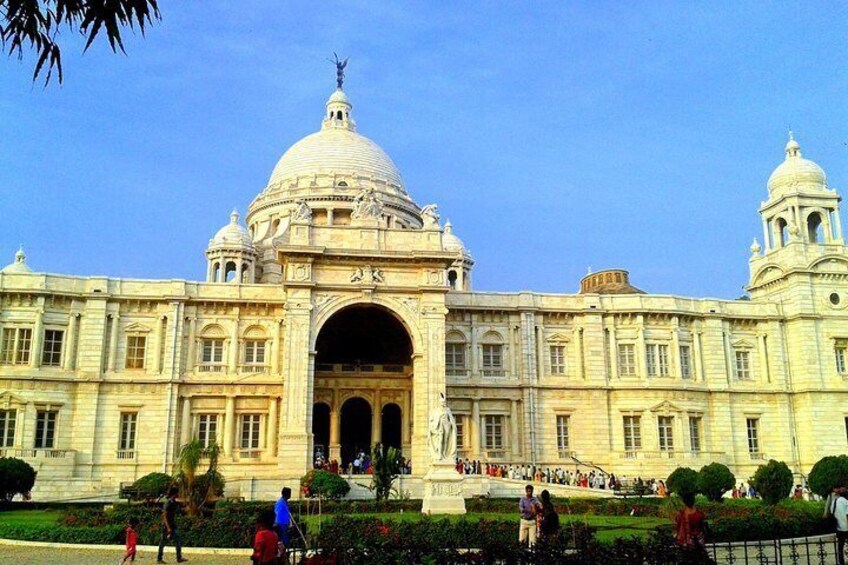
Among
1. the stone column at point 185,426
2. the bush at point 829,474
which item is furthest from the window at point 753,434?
the stone column at point 185,426

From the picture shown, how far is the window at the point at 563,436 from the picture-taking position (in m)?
45.2

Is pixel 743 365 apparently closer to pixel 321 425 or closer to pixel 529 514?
pixel 321 425

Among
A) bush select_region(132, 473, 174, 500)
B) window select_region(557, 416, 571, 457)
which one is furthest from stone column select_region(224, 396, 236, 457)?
window select_region(557, 416, 571, 457)

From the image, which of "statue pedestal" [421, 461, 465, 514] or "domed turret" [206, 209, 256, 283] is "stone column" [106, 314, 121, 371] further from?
"statue pedestal" [421, 461, 465, 514]

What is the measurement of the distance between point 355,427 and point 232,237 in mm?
17488

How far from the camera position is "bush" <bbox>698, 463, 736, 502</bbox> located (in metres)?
30.0

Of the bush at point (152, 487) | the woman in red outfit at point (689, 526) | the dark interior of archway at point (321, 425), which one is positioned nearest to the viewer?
the woman in red outfit at point (689, 526)

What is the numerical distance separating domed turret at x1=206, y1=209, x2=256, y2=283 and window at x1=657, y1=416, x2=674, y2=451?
95.5 ft

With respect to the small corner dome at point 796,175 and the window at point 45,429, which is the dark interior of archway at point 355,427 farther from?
the small corner dome at point 796,175

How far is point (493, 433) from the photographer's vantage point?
45.2 m

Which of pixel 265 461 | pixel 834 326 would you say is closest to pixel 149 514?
pixel 265 461

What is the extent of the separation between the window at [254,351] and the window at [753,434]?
95.4ft

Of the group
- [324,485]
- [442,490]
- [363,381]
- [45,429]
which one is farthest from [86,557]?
[363,381]

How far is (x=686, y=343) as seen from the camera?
47.9m
